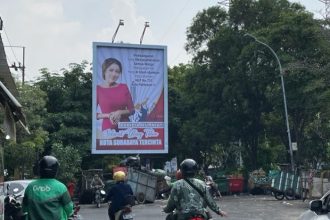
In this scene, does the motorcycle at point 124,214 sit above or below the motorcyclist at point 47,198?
below

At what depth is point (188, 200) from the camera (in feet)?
26.5

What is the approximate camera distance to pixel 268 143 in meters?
49.8

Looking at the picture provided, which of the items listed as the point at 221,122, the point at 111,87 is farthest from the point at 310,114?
the point at 111,87

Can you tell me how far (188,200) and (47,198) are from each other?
6.19 ft

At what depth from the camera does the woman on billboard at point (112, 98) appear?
31.4m

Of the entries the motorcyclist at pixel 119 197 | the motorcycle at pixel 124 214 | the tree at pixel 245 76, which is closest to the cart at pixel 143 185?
the tree at pixel 245 76

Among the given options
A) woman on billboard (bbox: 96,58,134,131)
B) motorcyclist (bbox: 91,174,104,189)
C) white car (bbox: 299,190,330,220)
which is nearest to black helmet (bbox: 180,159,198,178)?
white car (bbox: 299,190,330,220)

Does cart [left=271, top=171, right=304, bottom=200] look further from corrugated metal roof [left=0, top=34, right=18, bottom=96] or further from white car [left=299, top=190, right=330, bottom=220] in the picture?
white car [left=299, top=190, right=330, bottom=220]

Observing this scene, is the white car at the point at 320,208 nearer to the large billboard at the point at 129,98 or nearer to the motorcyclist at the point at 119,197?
the motorcyclist at the point at 119,197

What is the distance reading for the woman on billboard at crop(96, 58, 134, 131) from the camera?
31.4m

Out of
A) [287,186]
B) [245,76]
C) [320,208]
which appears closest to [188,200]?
[320,208]

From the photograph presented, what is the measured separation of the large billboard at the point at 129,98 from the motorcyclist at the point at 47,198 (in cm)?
2418

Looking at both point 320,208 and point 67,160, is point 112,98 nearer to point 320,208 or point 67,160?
point 67,160

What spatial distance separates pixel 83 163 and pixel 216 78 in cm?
950
